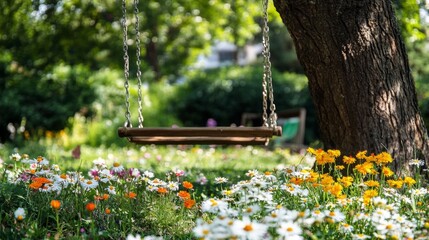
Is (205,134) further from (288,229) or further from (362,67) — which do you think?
(288,229)

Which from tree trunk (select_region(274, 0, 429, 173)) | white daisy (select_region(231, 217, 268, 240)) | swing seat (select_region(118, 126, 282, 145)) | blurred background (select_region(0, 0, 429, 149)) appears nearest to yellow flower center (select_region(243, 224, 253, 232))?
white daisy (select_region(231, 217, 268, 240))

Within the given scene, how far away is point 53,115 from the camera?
11539 mm

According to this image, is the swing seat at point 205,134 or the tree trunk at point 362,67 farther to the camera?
the tree trunk at point 362,67

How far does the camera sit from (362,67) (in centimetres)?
424

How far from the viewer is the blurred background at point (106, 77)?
11.4 meters

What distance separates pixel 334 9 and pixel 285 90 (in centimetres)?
910

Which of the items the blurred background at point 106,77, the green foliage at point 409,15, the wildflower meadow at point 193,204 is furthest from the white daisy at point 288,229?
the blurred background at point 106,77

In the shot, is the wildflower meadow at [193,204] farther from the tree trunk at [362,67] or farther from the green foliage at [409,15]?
the green foliage at [409,15]

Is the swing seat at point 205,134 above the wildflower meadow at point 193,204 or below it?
above

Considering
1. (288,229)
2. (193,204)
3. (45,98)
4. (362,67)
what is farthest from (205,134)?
(45,98)

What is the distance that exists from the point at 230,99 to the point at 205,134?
9.40 meters

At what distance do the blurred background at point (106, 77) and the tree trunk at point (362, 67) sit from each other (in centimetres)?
419

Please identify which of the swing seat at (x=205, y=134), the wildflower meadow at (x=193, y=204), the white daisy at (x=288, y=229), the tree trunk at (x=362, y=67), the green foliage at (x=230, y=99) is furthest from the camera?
the green foliage at (x=230, y=99)

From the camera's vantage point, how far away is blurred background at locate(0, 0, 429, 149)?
11406mm
